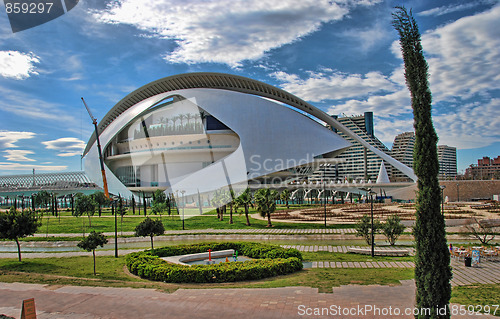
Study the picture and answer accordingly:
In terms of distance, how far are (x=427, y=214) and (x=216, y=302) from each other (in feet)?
17.0

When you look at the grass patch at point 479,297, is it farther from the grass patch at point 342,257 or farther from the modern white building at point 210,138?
the modern white building at point 210,138

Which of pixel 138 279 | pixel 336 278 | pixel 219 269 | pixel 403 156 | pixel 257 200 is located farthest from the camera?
pixel 403 156

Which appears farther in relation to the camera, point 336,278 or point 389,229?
point 389,229

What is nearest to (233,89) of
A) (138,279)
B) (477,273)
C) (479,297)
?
(138,279)

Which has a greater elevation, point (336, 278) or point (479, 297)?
point (479, 297)

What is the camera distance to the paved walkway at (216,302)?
789cm

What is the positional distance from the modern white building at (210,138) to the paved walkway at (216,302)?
2883 centimetres

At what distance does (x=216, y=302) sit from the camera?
29.0 feet

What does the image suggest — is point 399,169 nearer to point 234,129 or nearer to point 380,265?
point 234,129

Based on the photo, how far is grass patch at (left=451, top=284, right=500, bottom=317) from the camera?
25.5 feet

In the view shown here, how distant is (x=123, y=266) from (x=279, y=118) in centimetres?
3027

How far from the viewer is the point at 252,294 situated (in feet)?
31.2

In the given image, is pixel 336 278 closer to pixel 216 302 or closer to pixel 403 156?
pixel 216 302

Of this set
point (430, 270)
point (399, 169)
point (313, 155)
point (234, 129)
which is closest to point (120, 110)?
point (234, 129)
